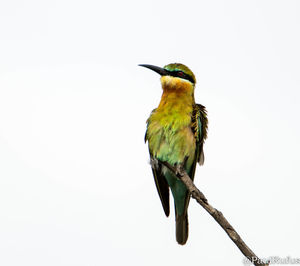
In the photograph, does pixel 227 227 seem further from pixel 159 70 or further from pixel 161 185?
pixel 159 70

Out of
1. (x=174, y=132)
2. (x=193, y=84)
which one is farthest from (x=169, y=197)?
(x=193, y=84)

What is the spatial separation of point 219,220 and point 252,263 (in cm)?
52

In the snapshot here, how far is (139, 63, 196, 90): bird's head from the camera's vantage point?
22.2ft

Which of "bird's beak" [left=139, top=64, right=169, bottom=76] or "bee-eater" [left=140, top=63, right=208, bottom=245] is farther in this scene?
"bird's beak" [left=139, top=64, right=169, bottom=76]

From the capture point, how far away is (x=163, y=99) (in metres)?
6.82

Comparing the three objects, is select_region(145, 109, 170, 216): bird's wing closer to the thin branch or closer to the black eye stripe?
the black eye stripe

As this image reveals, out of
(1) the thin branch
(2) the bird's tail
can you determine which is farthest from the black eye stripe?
(1) the thin branch

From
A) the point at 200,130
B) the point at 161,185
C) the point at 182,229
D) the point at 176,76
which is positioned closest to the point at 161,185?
the point at 161,185

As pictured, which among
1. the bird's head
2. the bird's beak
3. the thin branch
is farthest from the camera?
the bird's beak

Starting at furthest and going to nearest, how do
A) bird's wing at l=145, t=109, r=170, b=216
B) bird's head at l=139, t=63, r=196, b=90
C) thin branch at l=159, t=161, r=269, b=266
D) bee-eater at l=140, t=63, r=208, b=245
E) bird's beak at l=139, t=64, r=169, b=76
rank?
bird's beak at l=139, t=64, r=169, b=76 → bird's head at l=139, t=63, r=196, b=90 → bird's wing at l=145, t=109, r=170, b=216 → bee-eater at l=140, t=63, r=208, b=245 → thin branch at l=159, t=161, r=269, b=266

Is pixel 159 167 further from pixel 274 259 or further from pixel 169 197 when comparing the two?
pixel 274 259

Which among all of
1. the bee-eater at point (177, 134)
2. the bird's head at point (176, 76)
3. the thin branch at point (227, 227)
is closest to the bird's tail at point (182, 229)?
the bee-eater at point (177, 134)

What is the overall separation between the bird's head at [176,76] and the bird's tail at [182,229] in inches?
65.8

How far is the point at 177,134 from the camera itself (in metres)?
6.50
